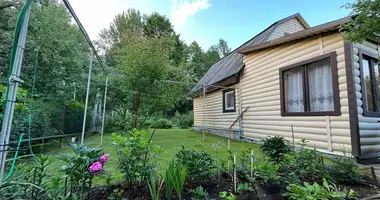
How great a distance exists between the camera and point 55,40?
6820 mm

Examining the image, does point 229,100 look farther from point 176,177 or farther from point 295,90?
point 176,177

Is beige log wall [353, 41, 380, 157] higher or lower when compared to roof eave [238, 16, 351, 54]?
lower

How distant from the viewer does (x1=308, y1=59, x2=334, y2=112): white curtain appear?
4.02 meters

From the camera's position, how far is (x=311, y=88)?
4418mm

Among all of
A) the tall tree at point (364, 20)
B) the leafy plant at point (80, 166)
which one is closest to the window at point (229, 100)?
the tall tree at point (364, 20)

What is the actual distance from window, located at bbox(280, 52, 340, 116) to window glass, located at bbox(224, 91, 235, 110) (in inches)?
105

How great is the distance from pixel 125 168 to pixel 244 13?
32.7ft

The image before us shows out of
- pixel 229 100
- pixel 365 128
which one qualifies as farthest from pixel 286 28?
pixel 365 128

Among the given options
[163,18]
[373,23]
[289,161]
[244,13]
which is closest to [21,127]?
[289,161]

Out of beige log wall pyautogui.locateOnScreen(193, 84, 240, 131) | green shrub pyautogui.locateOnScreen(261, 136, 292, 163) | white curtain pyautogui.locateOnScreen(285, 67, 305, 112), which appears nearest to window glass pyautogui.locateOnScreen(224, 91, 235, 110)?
beige log wall pyautogui.locateOnScreen(193, 84, 240, 131)

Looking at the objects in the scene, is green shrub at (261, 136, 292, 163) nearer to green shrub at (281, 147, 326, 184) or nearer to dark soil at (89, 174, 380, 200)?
green shrub at (281, 147, 326, 184)

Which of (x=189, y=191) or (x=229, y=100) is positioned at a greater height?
(x=229, y=100)

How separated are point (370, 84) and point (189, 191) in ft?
14.7

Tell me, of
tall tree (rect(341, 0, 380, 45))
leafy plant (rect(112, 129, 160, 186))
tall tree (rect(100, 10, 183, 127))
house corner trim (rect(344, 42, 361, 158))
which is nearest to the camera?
leafy plant (rect(112, 129, 160, 186))
